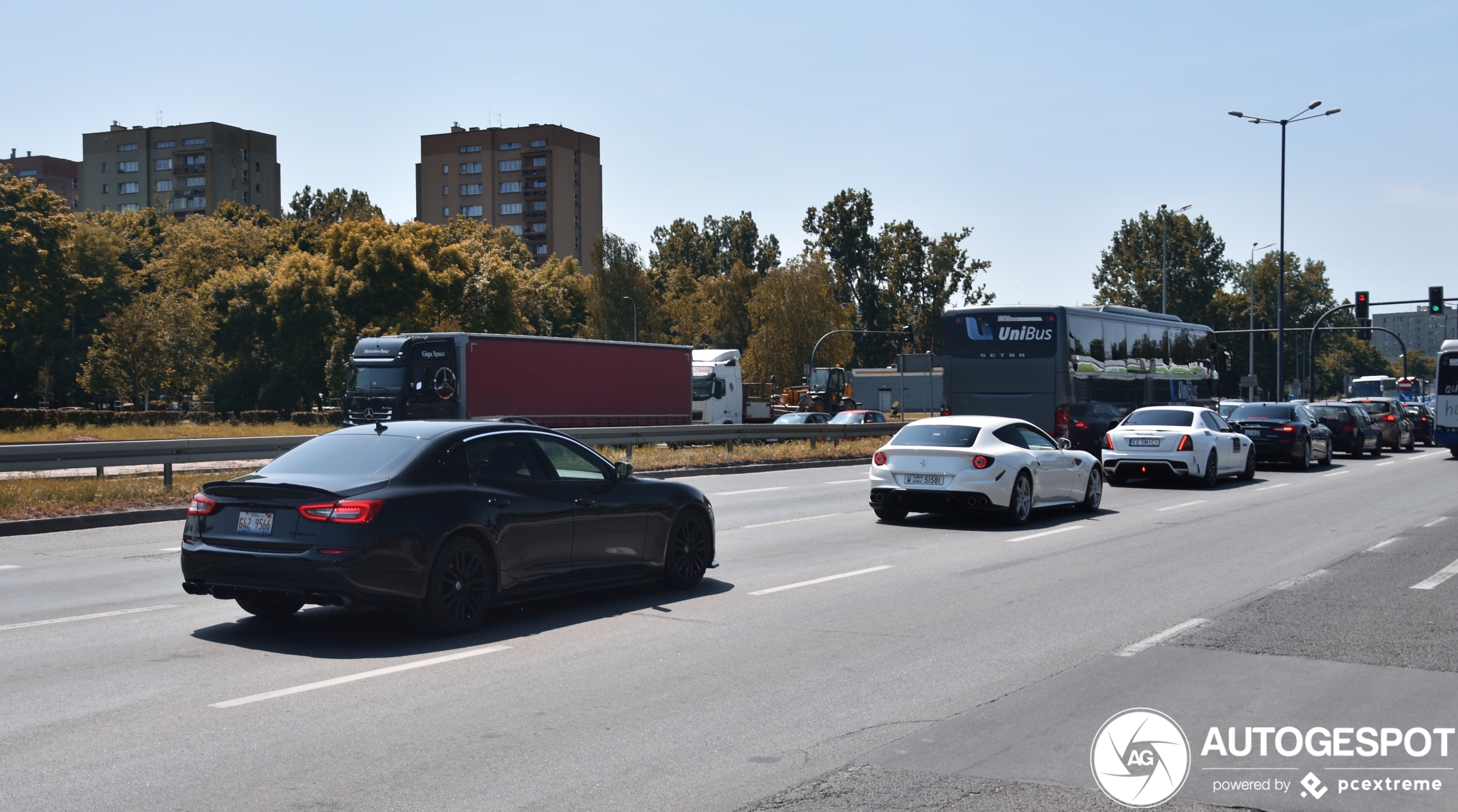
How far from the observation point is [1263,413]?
28.2 meters

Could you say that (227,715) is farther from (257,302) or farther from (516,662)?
(257,302)

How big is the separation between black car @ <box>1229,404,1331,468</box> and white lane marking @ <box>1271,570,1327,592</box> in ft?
56.3

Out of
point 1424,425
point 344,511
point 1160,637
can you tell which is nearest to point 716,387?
point 1424,425

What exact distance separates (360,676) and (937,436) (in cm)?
997

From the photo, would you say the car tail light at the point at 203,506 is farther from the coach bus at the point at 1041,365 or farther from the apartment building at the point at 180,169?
the apartment building at the point at 180,169

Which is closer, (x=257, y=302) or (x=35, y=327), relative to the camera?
(x=257, y=302)

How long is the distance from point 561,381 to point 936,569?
22639 millimetres

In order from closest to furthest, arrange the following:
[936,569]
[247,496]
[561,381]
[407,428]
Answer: [247,496] → [407,428] → [936,569] → [561,381]

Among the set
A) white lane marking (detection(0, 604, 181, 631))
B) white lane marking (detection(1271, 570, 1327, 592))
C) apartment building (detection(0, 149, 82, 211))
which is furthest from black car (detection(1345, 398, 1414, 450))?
apartment building (detection(0, 149, 82, 211))

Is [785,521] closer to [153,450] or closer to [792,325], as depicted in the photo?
[153,450]

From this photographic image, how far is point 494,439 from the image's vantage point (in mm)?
8641

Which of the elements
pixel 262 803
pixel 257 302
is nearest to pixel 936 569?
pixel 262 803

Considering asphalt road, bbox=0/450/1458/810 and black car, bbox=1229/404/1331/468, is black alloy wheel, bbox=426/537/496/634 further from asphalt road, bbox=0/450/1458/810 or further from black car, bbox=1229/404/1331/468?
black car, bbox=1229/404/1331/468

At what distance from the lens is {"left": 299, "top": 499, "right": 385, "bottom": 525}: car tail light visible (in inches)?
297
